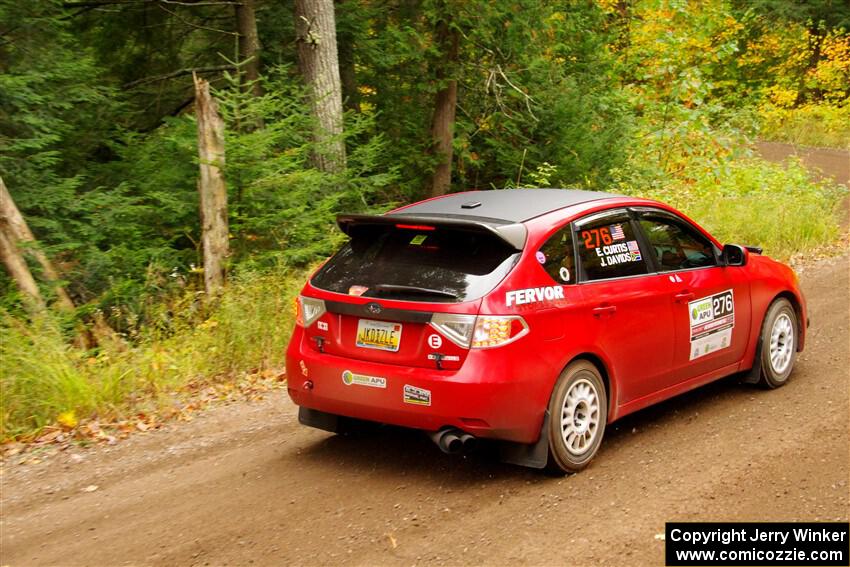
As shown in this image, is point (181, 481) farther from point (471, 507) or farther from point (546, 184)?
point (546, 184)

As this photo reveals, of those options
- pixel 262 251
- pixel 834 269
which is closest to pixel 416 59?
pixel 262 251

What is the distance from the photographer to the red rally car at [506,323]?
17.5 ft

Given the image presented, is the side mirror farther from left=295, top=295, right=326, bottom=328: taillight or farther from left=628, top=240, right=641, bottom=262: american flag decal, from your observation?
left=295, top=295, right=326, bottom=328: taillight

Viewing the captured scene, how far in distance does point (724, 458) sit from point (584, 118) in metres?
12.0

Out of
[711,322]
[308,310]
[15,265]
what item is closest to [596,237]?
[711,322]

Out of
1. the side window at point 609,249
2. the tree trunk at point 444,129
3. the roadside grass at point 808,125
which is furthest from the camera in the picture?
the roadside grass at point 808,125

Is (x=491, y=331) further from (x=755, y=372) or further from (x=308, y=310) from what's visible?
(x=755, y=372)

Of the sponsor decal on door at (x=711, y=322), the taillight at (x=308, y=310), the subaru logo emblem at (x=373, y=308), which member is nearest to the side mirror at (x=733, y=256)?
the sponsor decal on door at (x=711, y=322)

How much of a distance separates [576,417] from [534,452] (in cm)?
43

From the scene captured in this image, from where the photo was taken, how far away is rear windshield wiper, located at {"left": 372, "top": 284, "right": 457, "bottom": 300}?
5.40m

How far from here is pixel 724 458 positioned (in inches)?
232

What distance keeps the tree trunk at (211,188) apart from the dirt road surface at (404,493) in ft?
11.7

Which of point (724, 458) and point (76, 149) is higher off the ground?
point (76, 149)

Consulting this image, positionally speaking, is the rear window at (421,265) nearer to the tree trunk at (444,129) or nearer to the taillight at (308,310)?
the taillight at (308,310)
